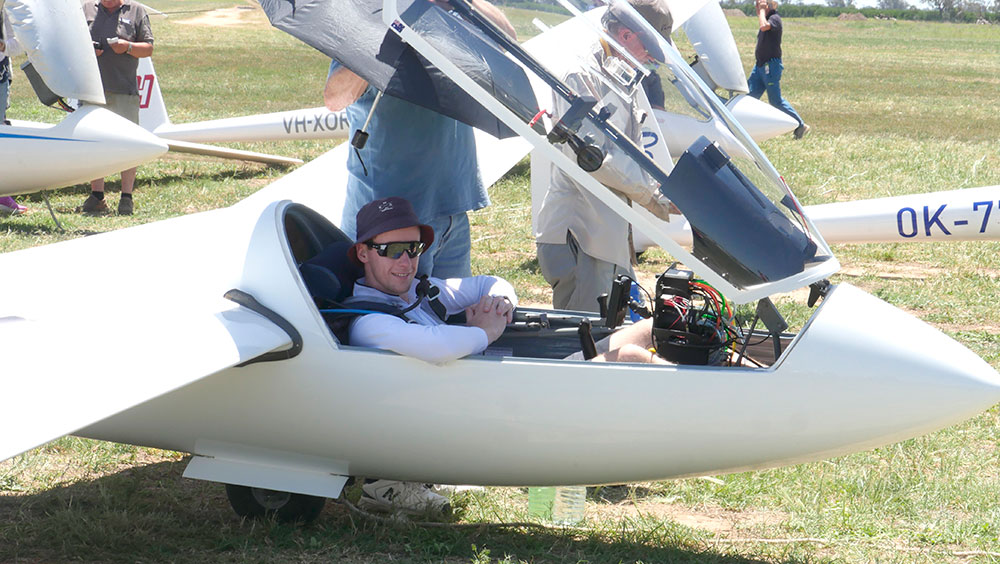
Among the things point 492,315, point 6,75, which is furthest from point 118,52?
point 492,315

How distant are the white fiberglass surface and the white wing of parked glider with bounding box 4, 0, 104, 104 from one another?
5766 mm

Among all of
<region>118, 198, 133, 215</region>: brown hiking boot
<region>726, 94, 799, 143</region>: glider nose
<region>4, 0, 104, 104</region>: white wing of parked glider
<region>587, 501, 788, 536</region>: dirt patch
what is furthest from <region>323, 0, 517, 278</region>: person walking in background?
<region>726, 94, 799, 143</region>: glider nose

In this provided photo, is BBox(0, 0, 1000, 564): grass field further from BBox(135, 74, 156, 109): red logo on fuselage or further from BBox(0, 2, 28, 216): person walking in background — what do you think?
BBox(135, 74, 156, 109): red logo on fuselage

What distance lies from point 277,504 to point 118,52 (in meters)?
6.74

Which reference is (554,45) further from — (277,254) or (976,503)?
(976,503)

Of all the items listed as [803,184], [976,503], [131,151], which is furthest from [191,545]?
[803,184]

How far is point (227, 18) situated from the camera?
45.8 metres

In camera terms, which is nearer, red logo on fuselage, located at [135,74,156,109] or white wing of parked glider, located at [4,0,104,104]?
white wing of parked glider, located at [4,0,104,104]

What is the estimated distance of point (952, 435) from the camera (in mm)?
4809

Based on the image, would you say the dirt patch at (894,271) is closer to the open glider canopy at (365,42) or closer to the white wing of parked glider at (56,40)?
the open glider canopy at (365,42)

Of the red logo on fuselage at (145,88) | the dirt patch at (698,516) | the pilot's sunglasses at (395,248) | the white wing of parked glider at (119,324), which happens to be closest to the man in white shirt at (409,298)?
the pilot's sunglasses at (395,248)

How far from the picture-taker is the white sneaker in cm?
396

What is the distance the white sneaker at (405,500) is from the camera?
156 inches

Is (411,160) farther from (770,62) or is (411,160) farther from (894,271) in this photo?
(770,62)
